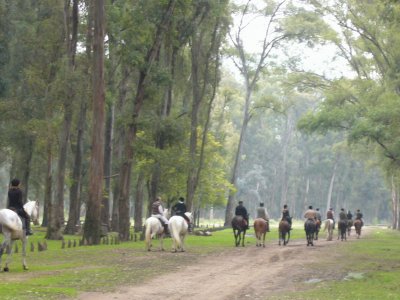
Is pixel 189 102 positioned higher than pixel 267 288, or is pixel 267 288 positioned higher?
pixel 189 102

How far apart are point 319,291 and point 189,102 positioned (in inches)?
1498

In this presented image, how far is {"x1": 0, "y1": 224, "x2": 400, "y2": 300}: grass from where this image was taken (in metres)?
14.3

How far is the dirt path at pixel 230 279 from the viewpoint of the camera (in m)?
14.0

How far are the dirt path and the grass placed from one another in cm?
48

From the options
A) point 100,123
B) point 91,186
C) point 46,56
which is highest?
point 46,56

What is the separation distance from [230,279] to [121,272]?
9.99 ft

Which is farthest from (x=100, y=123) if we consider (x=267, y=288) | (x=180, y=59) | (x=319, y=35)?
(x=319, y=35)

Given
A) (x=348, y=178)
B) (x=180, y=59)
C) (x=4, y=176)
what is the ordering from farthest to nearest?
(x=348, y=178) → (x=4, y=176) → (x=180, y=59)

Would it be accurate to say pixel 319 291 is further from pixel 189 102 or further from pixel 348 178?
pixel 348 178

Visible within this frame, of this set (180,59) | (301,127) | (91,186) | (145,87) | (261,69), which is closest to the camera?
(91,186)

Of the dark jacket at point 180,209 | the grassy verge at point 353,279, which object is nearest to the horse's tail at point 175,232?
the dark jacket at point 180,209

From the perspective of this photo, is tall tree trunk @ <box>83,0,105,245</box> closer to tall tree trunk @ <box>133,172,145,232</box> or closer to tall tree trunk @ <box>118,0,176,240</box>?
tall tree trunk @ <box>118,0,176,240</box>

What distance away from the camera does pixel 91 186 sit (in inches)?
1121

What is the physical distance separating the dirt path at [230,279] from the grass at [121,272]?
1.57ft
